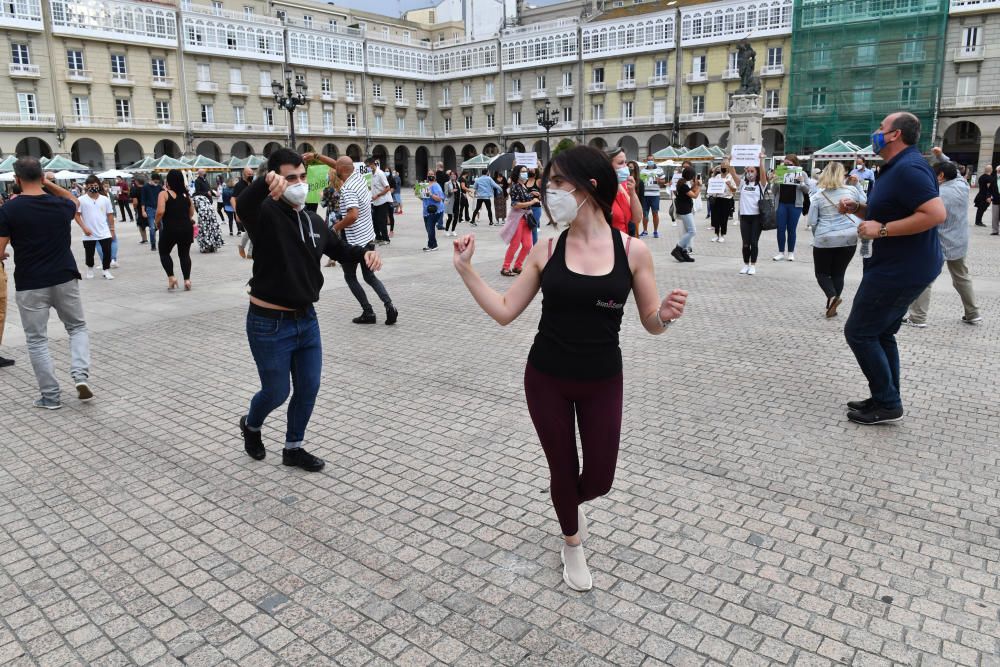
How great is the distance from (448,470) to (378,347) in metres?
3.28

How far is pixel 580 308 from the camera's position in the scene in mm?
2812

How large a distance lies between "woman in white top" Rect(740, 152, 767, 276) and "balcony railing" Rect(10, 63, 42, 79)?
155 ft

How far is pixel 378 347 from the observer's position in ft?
24.3

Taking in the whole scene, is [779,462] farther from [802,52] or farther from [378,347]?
[802,52]

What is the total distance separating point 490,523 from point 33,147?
176 ft

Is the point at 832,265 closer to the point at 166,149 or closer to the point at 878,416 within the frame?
the point at 878,416

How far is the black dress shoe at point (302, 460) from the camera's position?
4.34 m

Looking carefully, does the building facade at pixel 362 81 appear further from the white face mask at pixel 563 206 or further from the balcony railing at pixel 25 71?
the white face mask at pixel 563 206

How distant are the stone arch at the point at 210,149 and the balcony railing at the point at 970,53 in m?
49.1

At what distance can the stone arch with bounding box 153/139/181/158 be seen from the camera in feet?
169

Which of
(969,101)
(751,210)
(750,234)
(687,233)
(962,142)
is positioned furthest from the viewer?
(962,142)

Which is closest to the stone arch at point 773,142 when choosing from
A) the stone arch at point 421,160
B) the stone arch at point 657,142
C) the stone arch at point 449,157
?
the stone arch at point 657,142

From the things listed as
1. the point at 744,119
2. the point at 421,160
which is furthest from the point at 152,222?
the point at 421,160

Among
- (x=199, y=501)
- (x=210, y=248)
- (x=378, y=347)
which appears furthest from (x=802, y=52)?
(x=199, y=501)
